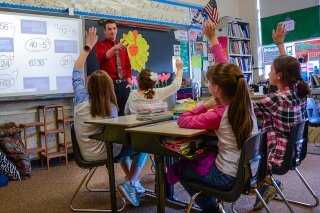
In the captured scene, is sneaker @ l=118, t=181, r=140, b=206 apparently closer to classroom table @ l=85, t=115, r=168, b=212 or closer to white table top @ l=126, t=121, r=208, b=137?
classroom table @ l=85, t=115, r=168, b=212

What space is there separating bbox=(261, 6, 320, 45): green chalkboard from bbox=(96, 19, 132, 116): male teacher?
11.8 feet

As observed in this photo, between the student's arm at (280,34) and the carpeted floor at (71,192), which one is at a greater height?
the student's arm at (280,34)

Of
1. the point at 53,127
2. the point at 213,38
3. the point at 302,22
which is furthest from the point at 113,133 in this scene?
the point at 302,22

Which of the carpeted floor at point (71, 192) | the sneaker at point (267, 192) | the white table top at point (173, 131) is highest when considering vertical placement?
the white table top at point (173, 131)

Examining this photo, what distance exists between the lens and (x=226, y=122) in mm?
1674

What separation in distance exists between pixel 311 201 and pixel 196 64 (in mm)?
3803

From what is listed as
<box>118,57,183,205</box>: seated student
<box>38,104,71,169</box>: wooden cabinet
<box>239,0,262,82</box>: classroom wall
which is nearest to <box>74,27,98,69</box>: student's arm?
<box>118,57,183,205</box>: seated student

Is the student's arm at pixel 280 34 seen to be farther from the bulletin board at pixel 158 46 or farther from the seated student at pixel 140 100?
the bulletin board at pixel 158 46

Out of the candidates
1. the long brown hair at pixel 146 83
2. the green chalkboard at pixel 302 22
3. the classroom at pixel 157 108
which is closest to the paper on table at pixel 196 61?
the classroom at pixel 157 108

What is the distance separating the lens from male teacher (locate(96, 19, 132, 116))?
12.8 ft

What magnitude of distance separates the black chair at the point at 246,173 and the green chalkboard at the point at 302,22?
188 inches

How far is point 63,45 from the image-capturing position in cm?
421

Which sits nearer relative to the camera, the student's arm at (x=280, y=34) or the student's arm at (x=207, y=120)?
the student's arm at (x=207, y=120)

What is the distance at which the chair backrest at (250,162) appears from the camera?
64.4 inches
